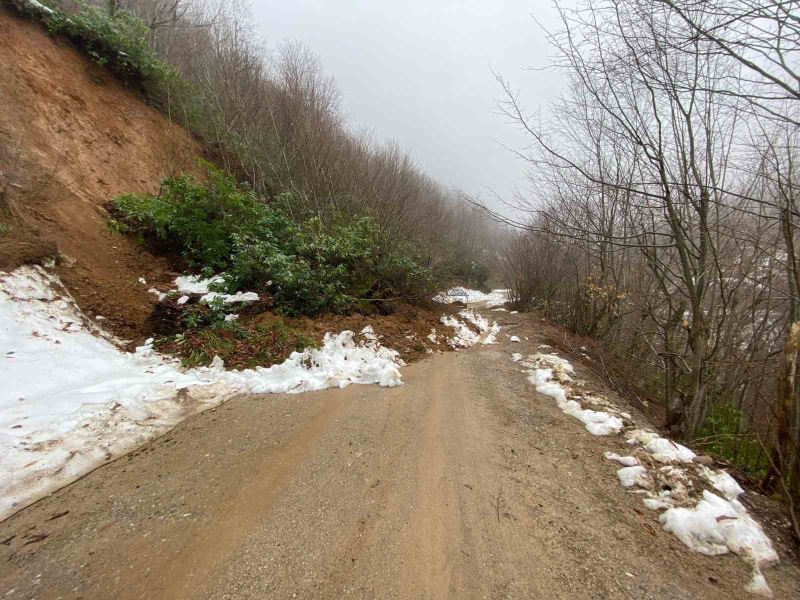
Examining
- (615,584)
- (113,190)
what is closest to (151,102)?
(113,190)

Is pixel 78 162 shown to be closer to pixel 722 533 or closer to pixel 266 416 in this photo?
pixel 266 416

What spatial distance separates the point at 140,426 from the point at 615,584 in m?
3.88

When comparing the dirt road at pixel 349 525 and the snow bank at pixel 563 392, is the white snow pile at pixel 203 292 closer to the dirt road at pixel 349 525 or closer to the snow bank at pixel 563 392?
the dirt road at pixel 349 525

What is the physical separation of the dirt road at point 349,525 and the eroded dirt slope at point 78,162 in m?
3.20

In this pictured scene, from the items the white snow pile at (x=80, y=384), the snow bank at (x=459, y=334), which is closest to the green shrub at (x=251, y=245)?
the white snow pile at (x=80, y=384)

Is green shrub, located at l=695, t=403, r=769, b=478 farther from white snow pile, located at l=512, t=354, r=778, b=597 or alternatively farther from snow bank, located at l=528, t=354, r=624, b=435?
snow bank, located at l=528, t=354, r=624, b=435

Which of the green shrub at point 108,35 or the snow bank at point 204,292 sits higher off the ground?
the green shrub at point 108,35

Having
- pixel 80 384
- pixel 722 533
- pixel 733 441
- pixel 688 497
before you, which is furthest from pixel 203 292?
pixel 733 441

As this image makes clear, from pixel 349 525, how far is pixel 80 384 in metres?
3.33

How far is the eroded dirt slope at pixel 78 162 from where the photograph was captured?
490 cm

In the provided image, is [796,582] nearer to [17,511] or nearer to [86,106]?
[17,511]

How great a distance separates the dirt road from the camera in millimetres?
1765

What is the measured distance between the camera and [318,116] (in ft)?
38.3

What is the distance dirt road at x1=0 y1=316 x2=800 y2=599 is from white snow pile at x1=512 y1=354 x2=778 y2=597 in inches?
3.7
